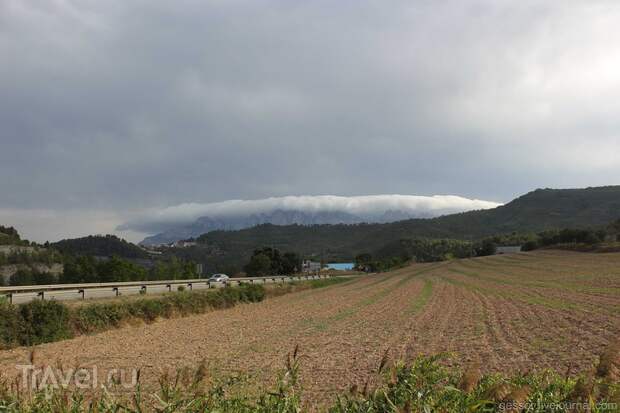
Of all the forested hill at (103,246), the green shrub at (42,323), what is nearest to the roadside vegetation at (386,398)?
the green shrub at (42,323)

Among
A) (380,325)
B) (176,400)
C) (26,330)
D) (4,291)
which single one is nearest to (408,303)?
(380,325)

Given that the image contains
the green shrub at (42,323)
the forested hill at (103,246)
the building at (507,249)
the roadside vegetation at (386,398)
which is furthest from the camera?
the forested hill at (103,246)

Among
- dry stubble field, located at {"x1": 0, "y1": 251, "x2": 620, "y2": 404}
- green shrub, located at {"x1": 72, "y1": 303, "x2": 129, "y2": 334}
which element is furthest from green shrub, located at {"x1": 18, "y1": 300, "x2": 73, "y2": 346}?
dry stubble field, located at {"x1": 0, "y1": 251, "x2": 620, "y2": 404}

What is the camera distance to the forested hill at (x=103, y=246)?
15050cm

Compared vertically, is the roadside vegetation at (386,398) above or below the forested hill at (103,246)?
below

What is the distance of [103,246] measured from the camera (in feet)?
509

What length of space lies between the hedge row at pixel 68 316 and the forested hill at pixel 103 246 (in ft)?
409

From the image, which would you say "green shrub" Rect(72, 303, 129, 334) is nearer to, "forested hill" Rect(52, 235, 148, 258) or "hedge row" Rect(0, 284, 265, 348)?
"hedge row" Rect(0, 284, 265, 348)

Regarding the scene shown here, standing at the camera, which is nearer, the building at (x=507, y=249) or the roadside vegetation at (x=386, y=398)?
the roadside vegetation at (x=386, y=398)

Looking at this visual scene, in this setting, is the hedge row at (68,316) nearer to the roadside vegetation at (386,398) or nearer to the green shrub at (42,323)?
the green shrub at (42,323)

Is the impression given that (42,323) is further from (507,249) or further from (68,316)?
(507,249)

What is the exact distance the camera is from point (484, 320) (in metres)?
25.3

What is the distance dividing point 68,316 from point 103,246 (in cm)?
14221

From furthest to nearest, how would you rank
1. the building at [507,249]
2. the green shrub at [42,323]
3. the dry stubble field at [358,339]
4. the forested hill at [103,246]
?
the forested hill at [103,246] → the building at [507,249] → the green shrub at [42,323] → the dry stubble field at [358,339]
